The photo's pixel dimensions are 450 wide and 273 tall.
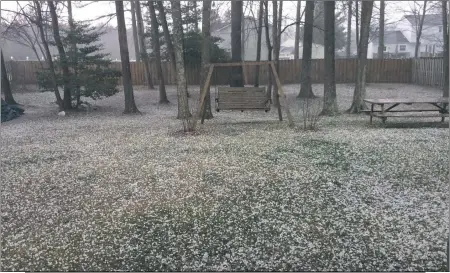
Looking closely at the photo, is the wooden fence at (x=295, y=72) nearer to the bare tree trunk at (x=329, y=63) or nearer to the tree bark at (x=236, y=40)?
the tree bark at (x=236, y=40)

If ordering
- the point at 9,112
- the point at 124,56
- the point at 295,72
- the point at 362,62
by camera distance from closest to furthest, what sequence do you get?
1. the point at 362,62
2. the point at 9,112
3. the point at 124,56
4. the point at 295,72

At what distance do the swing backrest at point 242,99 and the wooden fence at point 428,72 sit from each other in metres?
13.9

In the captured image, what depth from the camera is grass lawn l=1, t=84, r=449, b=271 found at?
123 inches

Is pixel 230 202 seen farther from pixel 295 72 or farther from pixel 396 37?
pixel 396 37

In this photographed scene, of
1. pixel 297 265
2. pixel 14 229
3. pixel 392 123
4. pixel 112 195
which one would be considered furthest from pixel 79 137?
pixel 392 123

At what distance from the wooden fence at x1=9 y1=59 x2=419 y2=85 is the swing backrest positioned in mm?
13355

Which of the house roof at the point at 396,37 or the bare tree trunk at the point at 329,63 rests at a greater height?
the house roof at the point at 396,37

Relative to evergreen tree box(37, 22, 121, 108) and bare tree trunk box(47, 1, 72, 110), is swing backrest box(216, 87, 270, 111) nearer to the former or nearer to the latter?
evergreen tree box(37, 22, 121, 108)

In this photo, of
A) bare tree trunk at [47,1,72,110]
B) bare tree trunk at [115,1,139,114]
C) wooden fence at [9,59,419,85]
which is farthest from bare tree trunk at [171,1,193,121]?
wooden fence at [9,59,419,85]

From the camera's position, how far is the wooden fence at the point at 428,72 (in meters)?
19.6

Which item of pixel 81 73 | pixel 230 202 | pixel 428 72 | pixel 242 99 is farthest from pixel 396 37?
pixel 230 202

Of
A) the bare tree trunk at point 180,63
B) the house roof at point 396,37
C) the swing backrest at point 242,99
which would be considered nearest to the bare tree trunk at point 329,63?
the swing backrest at point 242,99

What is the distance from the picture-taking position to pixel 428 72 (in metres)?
20.9

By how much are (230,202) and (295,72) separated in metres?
21.4
